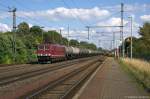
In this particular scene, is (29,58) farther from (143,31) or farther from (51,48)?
(143,31)

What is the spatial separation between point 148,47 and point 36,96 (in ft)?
253

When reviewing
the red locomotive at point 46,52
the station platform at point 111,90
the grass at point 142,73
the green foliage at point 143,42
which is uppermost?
the green foliage at point 143,42

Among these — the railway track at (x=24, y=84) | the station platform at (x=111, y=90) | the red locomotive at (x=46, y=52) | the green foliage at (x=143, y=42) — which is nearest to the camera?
the station platform at (x=111, y=90)

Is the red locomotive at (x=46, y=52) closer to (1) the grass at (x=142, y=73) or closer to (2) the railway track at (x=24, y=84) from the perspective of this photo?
(1) the grass at (x=142, y=73)

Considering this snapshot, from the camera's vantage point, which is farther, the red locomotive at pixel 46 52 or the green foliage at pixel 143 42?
the green foliage at pixel 143 42

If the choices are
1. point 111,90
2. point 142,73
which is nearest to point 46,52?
point 142,73

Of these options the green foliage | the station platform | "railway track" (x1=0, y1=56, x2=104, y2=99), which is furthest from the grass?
the green foliage

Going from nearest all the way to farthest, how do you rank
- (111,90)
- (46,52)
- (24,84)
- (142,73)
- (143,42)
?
(111,90)
(24,84)
(142,73)
(46,52)
(143,42)

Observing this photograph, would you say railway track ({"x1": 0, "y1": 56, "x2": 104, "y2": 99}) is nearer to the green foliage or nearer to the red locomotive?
the red locomotive

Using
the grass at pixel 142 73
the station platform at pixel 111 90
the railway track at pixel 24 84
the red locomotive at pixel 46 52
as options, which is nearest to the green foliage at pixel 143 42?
the red locomotive at pixel 46 52

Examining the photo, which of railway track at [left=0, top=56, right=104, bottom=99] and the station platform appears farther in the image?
railway track at [left=0, top=56, right=104, bottom=99]

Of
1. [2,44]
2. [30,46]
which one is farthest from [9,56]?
[30,46]

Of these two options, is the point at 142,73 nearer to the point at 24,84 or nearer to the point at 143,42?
the point at 24,84

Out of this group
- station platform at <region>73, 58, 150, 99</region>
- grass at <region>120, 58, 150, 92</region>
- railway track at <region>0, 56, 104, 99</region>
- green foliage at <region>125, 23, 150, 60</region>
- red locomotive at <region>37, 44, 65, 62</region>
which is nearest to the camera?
station platform at <region>73, 58, 150, 99</region>
